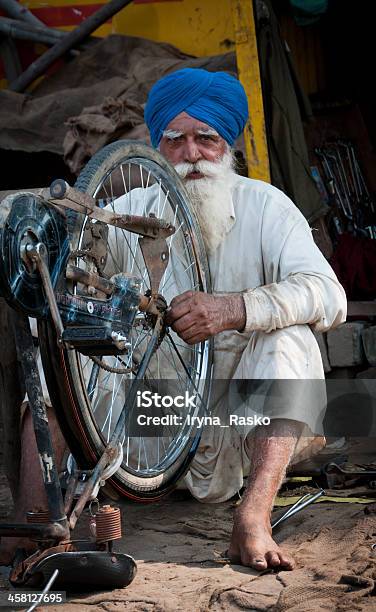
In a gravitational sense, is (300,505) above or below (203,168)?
below

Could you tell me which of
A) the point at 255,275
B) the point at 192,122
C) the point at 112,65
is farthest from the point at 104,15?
the point at 255,275

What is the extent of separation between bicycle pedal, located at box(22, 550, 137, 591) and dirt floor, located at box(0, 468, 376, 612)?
1.3 inches

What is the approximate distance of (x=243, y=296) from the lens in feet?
10.4

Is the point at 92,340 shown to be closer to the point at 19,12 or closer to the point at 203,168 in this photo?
the point at 203,168

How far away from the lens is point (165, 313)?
3051 millimetres

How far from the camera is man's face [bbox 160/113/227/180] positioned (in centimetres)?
363

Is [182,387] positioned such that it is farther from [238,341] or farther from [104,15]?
[104,15]

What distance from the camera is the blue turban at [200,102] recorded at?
3.67 meters

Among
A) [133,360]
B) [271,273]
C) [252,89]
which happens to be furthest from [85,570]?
[252,89]

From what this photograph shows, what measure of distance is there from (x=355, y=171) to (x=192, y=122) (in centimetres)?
362

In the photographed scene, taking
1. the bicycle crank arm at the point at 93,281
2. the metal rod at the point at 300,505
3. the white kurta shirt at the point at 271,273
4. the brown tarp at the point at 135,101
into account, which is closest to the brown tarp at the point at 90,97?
the brown tarp at the point at 135,101

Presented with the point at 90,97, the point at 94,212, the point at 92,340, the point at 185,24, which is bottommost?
the point at 92,340

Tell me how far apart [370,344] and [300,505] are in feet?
7.45

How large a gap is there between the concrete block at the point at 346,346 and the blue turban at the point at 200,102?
200cm
